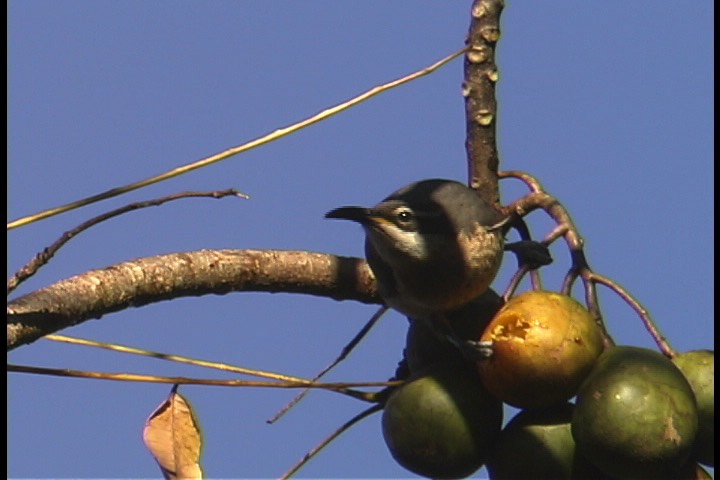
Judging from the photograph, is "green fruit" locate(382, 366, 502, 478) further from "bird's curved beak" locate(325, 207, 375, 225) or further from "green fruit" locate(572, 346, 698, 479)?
"bird's curved beak" locate(325, 207, 375, 225)

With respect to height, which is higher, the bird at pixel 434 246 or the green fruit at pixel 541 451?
the bird at pixel 434 246

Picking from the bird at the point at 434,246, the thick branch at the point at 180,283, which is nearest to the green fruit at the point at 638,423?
the bird at the point at 434,246

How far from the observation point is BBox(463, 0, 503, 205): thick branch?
2.72 m

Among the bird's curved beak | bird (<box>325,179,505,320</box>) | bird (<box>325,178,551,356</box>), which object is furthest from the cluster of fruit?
the bird's curved beak

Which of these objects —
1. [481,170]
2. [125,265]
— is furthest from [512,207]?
[125,265]

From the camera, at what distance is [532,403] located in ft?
7.34

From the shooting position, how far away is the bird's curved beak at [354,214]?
2893mm

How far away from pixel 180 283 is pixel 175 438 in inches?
15.9

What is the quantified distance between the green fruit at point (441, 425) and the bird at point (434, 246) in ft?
0.44

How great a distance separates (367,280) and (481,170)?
0.41m

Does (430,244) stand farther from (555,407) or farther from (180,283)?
(180,283)

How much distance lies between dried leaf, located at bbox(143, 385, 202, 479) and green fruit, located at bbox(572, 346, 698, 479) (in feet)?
2.42

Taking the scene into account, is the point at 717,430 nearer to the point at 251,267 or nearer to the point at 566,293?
the point at 566,293

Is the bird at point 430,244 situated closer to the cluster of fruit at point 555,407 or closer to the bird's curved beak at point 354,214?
the bird's curved beak at point 354,214
